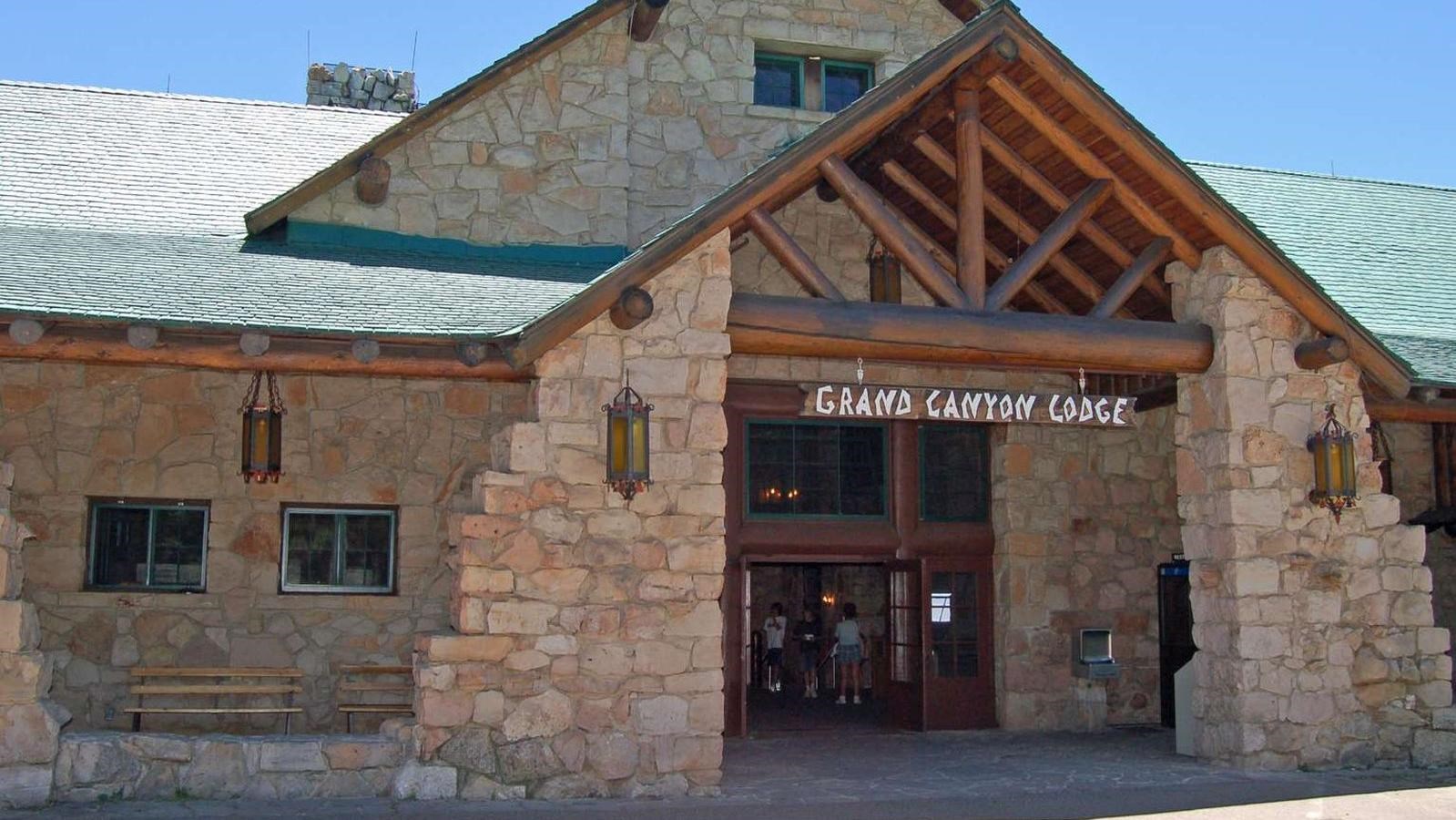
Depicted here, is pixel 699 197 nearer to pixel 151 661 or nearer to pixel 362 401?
pixel 362 401

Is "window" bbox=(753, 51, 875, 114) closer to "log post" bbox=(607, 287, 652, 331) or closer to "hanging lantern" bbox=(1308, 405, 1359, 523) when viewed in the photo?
"log post" bbox=(607, 287, 652, 331)

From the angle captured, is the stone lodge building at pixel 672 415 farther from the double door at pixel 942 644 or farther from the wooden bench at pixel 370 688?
the wooden bench at pixel 370 688

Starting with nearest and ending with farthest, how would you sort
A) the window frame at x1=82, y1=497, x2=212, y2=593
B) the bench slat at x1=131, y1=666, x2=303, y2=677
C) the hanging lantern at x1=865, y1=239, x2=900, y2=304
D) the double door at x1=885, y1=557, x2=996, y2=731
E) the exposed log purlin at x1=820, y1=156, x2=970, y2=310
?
the exposed log purlin at x1=820, y1=156, x2=970, y2=310
the bench slat at x1=131, y1=666, x2=303, y2=677
the window frame at x1=82, y1=497, x2=212, y2=593
the hanging lantern at x1=865, y1=239, x2=900, y2=304
the double door at x1=885, y1=557, x2=996, y2=731

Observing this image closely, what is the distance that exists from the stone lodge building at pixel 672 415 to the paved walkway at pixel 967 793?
0.33 meters

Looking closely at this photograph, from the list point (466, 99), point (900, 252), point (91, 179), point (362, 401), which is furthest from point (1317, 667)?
point (91, 179)

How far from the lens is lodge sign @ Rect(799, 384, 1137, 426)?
10.4 metres

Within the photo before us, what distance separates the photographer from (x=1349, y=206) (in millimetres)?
16766

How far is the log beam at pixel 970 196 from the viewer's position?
10.7 meters

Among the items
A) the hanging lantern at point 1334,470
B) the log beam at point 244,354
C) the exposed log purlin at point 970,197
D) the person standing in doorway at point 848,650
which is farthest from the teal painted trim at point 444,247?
the person standing in doorway at point 848,650

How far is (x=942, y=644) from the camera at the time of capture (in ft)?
45.4

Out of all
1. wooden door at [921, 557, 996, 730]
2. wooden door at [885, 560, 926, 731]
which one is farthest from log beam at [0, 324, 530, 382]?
wooden door at [921, 557, 996, 730]

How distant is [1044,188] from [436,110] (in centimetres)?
573

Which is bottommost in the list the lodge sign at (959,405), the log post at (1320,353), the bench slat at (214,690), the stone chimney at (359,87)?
the bench slat at (214,690)

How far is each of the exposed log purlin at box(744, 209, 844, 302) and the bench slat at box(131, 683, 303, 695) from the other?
5.23 m
